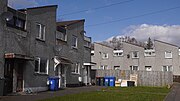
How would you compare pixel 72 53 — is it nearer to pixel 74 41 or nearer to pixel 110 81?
pixel 74 41

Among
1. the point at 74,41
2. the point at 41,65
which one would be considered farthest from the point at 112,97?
the point at 74,41

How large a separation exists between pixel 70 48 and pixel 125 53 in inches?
1247

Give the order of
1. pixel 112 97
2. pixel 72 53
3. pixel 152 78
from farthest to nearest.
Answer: pixel 152 78 < pixel 72 53 < pixel 112 97

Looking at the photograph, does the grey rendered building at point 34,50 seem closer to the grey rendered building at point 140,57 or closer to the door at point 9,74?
the door at point 9,74

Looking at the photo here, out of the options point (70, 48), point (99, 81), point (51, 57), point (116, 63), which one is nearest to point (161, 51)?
point (116, 63)

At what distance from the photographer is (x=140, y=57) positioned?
59875mm

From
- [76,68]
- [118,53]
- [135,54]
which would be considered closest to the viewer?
[76,68]

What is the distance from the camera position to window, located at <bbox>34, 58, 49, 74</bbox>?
23.5 metres

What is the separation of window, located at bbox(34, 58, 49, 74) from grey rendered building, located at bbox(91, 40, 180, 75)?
36931mm

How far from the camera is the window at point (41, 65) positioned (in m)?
23.5

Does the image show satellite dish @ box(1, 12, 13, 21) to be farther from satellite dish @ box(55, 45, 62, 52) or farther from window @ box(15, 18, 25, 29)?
satellite dish @ box(55, 45, 62, 52)

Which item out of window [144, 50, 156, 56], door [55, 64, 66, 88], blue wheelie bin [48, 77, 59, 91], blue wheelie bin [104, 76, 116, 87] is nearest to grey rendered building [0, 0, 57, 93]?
blue wheelie bin [48, 77, 59, 91]

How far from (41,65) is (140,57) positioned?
126 feet

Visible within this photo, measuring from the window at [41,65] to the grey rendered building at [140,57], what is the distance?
36931 mm
